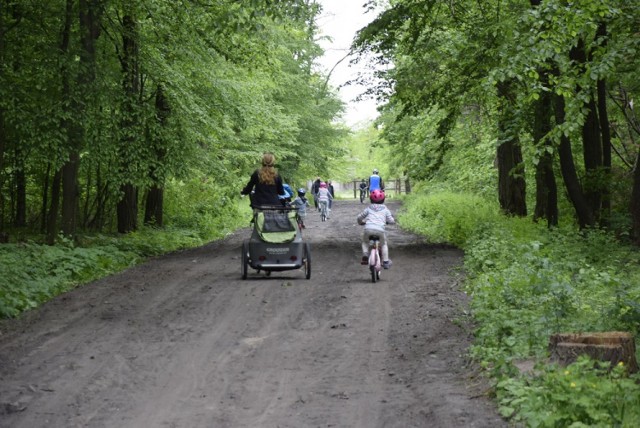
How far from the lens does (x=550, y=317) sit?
9266mm

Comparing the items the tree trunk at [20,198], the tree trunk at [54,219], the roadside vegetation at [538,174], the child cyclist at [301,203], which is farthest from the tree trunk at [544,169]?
the tree trunk at [20,198]

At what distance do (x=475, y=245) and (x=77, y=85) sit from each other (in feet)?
32.9

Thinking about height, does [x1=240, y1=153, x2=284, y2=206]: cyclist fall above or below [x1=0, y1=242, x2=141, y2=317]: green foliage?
above

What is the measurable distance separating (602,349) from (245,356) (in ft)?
13.4

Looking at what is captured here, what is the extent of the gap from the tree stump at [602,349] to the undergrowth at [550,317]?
0.58 ft

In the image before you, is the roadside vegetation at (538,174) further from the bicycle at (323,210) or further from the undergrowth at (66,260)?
the undergrowth at (66,260)

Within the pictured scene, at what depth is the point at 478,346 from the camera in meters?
8.82

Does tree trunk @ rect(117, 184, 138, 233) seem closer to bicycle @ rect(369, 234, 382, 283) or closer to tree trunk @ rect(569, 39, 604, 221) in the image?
bicycle @ rect(369, 234, 382, 283)

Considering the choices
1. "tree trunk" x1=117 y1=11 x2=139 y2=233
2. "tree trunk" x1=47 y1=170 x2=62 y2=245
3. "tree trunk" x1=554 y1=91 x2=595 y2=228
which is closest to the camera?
"tree trunk" x1=47 y1=170 x2=62 y2=245

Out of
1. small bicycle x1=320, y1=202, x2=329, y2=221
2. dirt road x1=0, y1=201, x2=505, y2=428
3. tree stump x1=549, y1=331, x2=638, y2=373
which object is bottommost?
dirt road x1=0, y1=201, x2=505, y2=428

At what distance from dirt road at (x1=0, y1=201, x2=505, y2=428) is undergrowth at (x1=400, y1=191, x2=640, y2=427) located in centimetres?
37

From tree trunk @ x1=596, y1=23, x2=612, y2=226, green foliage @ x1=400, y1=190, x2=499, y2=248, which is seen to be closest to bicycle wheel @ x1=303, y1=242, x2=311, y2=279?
green foliage @ x1=400, y1=190, x2=499, y2=248

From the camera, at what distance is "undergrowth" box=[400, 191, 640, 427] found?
6074mm

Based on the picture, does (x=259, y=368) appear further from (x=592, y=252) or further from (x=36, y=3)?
(x=36, y=3)
